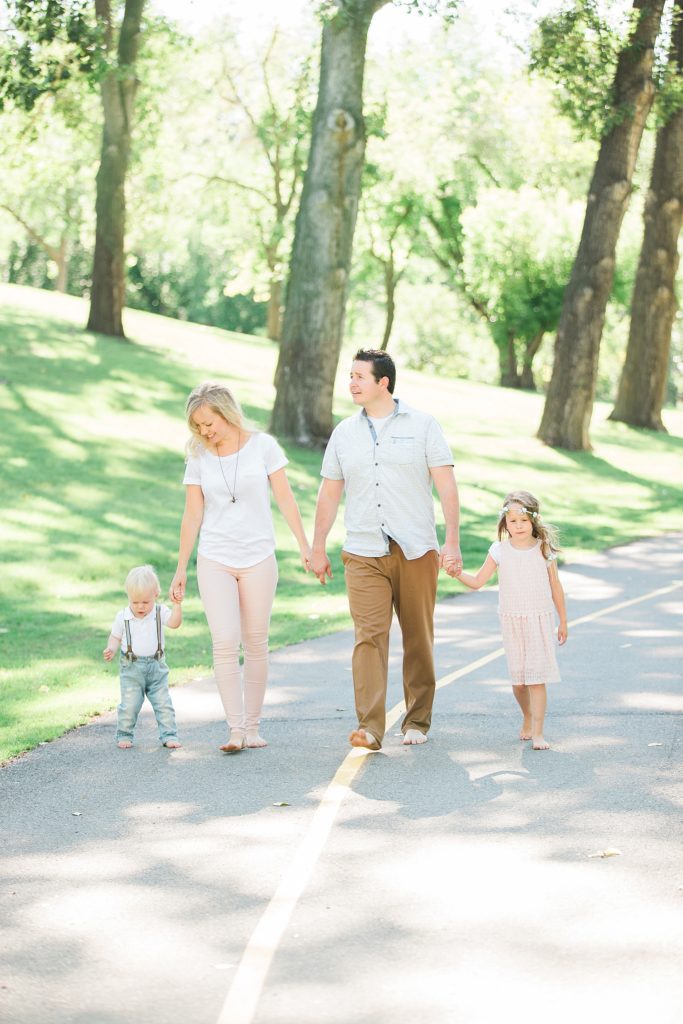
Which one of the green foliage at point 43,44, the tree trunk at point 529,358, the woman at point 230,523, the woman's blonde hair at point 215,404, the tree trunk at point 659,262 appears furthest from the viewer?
the tree trunk at point 529,358

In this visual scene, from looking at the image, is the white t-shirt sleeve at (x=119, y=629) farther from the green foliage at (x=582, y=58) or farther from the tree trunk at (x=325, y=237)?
the green foliage at (x=582, y=58)

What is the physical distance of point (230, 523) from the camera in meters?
8.29

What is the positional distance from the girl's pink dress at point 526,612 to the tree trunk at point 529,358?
44506mm

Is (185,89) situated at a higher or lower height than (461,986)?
higher

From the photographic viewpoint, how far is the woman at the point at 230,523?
27.0 feet

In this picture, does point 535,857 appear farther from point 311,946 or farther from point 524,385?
point 524,385

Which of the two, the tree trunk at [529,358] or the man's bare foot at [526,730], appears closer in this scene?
the man's bare foot at [526,730]

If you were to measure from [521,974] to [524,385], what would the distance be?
49864 millimetres

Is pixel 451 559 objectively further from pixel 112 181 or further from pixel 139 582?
pixel 112 181

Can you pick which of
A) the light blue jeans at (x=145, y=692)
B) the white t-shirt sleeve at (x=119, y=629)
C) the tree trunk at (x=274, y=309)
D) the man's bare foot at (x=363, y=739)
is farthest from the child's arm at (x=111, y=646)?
the tree trunk at (x=274, y=309)

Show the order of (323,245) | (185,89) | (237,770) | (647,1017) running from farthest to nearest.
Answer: (185,89) → (323,245) → (237,770) → (647,1017)

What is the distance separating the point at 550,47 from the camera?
2542 cm

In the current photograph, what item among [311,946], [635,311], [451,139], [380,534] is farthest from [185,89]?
[311,946]

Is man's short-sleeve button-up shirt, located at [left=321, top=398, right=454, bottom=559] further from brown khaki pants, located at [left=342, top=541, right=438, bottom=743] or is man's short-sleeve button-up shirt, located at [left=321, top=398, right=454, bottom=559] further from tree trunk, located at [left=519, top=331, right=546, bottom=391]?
tree trunk, located at [left=519, top=331, right=546, bottom=391]
